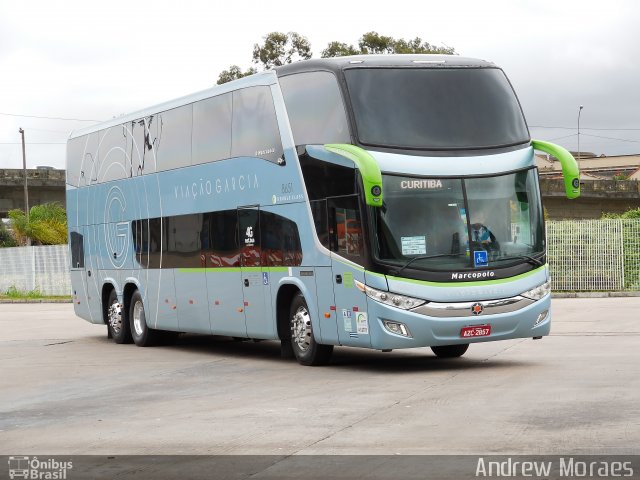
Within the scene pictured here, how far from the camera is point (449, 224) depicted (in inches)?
640

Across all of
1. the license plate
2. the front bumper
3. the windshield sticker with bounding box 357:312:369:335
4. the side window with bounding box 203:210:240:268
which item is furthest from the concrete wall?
the windshield sticker with bounding box 357:312:369:335

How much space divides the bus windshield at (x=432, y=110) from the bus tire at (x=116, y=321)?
10.1 m

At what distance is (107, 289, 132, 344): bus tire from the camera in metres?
25.0

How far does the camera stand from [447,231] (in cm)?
1625

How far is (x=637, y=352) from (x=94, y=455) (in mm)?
10124

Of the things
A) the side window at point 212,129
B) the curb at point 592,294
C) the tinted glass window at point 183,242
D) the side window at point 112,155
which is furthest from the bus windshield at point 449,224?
the curb at point 592,294

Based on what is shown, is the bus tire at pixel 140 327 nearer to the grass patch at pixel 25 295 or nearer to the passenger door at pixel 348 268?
the passenger door at pixel 348 268

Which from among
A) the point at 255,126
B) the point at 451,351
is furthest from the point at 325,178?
the point at 451,351

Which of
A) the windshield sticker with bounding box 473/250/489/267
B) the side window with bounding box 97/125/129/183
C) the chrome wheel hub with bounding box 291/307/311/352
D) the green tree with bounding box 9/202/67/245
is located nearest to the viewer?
the windshield sticker with bounding box 473/250/489/267

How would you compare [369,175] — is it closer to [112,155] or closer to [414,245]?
[414,245]

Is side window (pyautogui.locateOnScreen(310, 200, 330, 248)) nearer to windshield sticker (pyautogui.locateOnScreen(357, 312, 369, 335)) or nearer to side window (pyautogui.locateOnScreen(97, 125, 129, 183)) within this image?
windshield sticker (pyautogui.locateOnScreen(357, 312, 369, 335))

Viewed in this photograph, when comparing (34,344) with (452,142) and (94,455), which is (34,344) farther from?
(94,455)

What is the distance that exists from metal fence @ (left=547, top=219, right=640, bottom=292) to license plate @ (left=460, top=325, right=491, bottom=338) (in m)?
21.5

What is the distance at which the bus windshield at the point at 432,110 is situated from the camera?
16.4m
